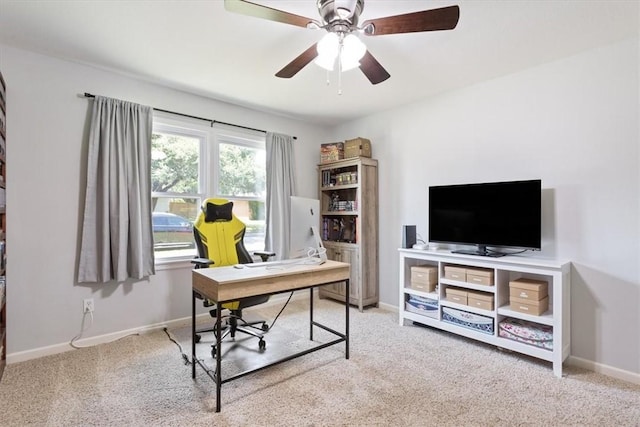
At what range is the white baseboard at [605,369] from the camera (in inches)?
90.1

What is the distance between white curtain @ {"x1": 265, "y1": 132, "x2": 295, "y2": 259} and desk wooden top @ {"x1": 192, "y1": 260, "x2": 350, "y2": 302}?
5.03ft

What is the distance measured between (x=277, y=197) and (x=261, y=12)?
256 cm

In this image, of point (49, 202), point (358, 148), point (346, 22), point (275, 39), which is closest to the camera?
point (346, 22)

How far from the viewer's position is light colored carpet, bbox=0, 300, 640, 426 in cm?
185

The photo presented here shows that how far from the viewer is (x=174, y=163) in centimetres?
343

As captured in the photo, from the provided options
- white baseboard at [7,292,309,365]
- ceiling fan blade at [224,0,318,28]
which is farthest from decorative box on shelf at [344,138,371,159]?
white baseboard at [7,292,309,365]

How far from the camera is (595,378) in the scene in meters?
2.33

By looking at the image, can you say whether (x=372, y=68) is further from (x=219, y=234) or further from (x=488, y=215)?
(x=219, y=234)

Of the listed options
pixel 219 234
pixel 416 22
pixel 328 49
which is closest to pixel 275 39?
pixel 328 49

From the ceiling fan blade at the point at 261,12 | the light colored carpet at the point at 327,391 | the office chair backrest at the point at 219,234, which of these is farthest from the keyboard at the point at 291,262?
the ceiling fan blade at the point at 261,12

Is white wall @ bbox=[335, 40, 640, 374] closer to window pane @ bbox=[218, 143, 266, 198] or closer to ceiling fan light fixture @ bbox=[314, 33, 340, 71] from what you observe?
ceiling fan light fixture @ bbox=[314, 33, 340, 71]

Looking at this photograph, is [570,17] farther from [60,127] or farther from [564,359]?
[60,127]

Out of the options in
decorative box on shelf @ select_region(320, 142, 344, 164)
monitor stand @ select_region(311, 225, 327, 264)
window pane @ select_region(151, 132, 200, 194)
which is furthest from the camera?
decorative box on shelf @ select_region(320, 142, 344, 164)

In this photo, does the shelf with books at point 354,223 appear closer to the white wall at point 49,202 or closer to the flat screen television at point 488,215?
the flat screen television at point 488,215
